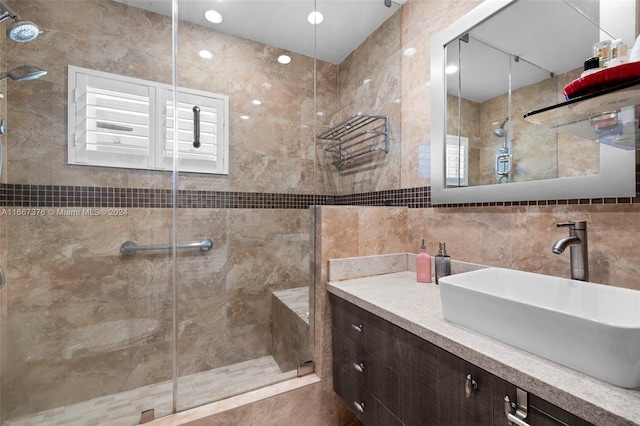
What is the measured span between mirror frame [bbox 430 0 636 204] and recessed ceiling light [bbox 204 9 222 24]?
48.3 inches

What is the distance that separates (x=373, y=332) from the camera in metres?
1.06

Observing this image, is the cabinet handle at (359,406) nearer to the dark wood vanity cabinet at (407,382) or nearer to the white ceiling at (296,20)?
the dark wood vanity cabinet at (407,382)

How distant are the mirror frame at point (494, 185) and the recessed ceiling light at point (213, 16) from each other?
48.3 inches

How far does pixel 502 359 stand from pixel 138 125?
188cm

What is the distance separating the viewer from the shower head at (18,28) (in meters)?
1.24

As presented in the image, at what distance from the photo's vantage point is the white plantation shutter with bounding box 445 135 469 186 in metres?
1.35

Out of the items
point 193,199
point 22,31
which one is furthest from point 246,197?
point 22,31

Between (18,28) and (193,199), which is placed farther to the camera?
(193,199)

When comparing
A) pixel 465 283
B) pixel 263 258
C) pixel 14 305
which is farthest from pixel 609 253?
pixel 14 305

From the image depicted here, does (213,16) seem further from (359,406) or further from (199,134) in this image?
(359,406)

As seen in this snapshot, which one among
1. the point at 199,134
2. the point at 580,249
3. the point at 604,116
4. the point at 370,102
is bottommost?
the point at 580,249

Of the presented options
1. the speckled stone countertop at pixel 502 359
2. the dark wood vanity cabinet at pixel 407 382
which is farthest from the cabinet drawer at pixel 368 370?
the speckled stone countertop at pixel 502 359

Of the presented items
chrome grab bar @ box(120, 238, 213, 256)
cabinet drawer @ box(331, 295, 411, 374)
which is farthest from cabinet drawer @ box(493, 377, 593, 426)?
chrome grab bar @ box(120, 238, 213, 256)

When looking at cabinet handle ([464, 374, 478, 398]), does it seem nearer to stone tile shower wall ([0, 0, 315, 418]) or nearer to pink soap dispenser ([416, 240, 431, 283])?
pink soap dispenser ([416, 240, 431, 283])
